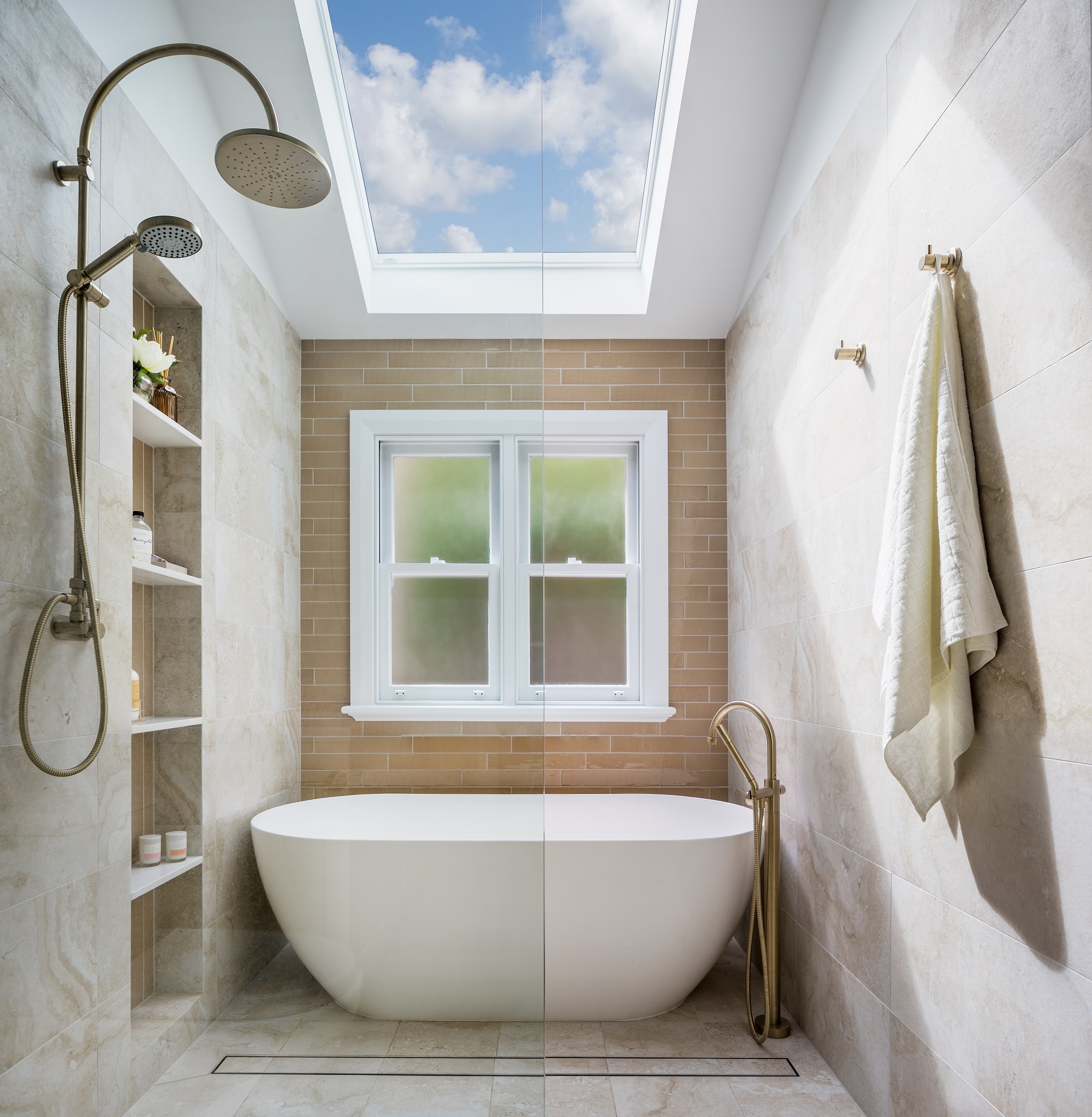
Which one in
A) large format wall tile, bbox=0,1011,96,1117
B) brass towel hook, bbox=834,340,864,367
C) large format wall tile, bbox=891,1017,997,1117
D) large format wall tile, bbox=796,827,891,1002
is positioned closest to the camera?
large format wall tile, bbox=0,1011,96,1117

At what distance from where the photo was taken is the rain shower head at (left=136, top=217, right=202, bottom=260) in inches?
52.5

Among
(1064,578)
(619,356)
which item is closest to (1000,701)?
(1064,578)

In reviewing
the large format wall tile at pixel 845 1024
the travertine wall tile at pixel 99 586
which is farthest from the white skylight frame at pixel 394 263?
the large format wall tile at pixel 845 1024

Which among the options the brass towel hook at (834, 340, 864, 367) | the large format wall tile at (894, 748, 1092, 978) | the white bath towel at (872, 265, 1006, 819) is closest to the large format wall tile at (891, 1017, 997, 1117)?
the large format wall tile at (894, 748, 1092, 978)

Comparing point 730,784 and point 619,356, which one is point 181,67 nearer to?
point 619,356

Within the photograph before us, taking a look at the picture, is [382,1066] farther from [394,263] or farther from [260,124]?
[260,124]

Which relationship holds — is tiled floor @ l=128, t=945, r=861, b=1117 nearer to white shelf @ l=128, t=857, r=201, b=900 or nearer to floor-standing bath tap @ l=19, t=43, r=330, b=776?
white shelf @ l=128, t=857, r=201, b=900

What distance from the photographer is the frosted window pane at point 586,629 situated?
4.09 metres

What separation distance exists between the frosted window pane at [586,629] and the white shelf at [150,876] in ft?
9.14

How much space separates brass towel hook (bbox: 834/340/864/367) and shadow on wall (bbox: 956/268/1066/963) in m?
0.55

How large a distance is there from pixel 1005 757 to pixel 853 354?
1.21 m

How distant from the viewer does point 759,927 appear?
2822 millimetres

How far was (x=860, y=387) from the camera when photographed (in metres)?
2.40

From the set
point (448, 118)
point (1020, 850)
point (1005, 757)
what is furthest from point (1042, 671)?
point (448, 118)
